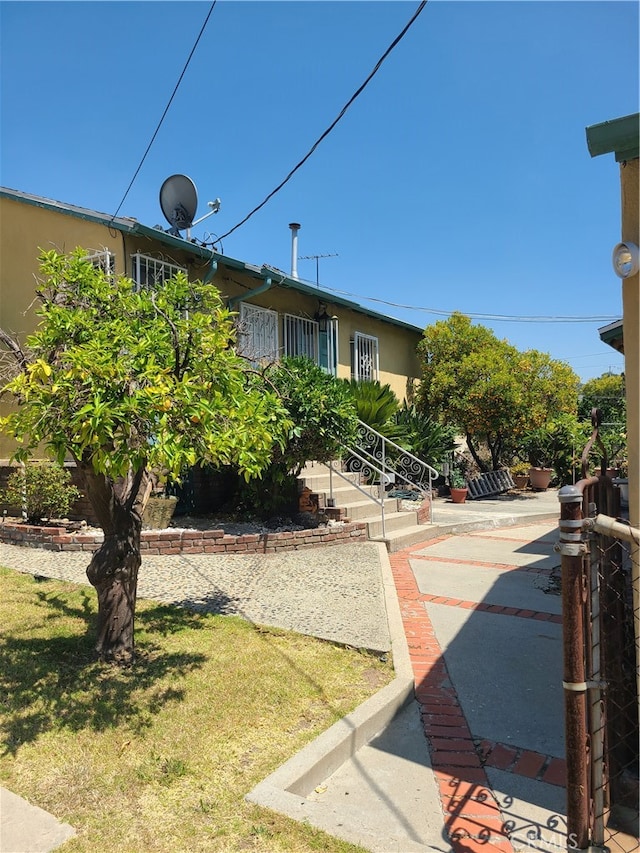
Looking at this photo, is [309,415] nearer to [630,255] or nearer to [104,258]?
[104,258]

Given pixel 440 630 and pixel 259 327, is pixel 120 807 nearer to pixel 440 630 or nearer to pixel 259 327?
pixel 440 630

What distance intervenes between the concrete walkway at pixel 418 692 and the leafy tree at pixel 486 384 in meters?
6.66

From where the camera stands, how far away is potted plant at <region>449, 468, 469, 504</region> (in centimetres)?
1441

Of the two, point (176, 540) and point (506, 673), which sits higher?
point (176, 540)

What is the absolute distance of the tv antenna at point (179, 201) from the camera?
403 inches

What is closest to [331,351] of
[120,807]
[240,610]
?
[240,610]

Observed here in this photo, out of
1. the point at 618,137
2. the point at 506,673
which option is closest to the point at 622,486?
the point at 506,673

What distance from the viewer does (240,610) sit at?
5445 millimetres

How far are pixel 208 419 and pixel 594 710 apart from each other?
6.85ft

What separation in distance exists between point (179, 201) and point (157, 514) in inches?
220

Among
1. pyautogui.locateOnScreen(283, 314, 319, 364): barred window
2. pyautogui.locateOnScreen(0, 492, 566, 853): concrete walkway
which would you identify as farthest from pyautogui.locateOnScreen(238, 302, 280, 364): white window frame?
pyautogui.locateOnScreen(0, 492, 566, 853): concrete walkway

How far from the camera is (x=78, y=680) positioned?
12.4ft

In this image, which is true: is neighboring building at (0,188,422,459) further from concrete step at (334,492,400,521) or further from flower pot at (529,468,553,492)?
flower pot at (529,468,553,492)

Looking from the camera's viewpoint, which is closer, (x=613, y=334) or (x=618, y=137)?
Answer: (x=618, y=137)
